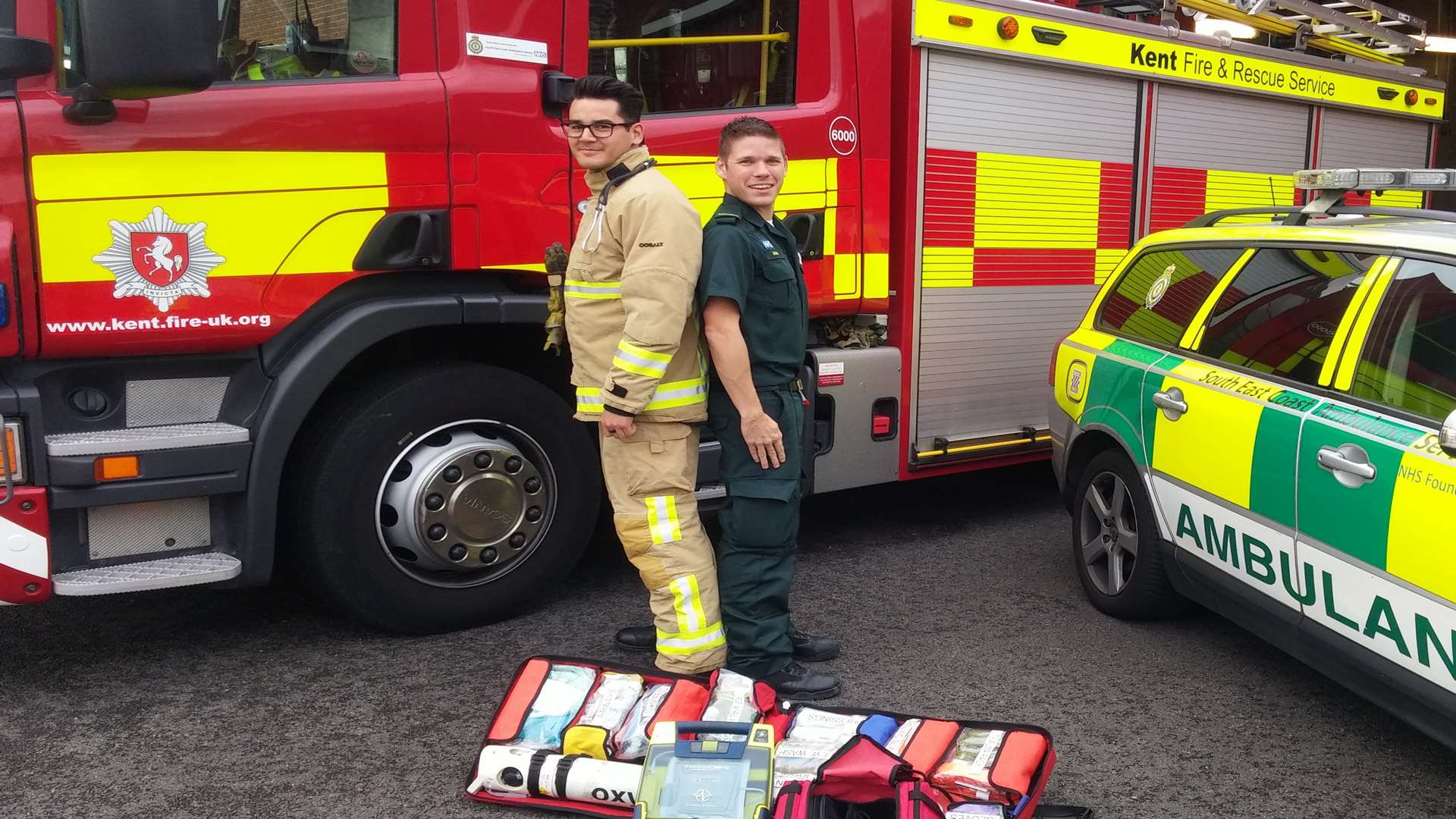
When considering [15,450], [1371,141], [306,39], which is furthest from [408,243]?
[1371,141]

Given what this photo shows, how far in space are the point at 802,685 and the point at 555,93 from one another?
1.96 metres

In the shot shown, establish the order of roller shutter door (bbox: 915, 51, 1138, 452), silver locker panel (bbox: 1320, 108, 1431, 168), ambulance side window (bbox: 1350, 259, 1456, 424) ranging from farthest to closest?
silver locker panel (bbox: 1320, 108, 1431, 168), roller shutter door (bbox: 915, 51, 1138, 452), ambulance side window (bbox: 1350, 259, 1456, 424)

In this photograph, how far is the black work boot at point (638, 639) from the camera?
157 inches

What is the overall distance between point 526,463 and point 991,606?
5.68ft

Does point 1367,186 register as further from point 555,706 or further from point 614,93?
point 555,706

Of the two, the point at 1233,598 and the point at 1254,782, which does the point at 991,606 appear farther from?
the point at 1254,782

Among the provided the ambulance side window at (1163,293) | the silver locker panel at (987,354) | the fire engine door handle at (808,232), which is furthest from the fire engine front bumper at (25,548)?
the ambulance side window at (1163,293)

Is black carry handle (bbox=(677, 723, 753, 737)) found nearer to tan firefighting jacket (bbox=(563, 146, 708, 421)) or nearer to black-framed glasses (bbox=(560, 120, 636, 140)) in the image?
tan firefighting jacket (bbox=(563, 146, 708, 421))

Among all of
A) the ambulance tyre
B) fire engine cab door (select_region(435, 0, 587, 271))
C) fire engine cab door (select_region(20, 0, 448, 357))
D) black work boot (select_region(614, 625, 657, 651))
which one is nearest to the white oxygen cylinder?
black work boot (select_region(614, 625, 657, 651))

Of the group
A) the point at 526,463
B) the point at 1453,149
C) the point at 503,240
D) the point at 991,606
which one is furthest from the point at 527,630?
the point at 1453,149

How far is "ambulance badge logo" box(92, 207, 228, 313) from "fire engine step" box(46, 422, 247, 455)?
13.9 inches

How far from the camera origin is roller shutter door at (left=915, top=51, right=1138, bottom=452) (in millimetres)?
4895

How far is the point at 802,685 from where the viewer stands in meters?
3.60

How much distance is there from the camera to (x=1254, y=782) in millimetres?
3123
